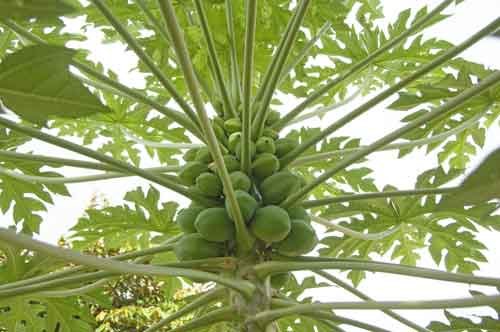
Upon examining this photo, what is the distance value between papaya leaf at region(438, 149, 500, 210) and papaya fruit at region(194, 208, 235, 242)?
815 mm

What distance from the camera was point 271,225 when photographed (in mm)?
1571

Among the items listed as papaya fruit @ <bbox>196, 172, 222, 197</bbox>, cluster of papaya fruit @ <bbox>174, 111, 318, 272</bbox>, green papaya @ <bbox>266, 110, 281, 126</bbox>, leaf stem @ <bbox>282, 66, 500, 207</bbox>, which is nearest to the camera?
leaf stem @ <bbox>282, 66, 500, 207</bbox>

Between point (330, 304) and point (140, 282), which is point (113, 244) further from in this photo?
point (140, 282)

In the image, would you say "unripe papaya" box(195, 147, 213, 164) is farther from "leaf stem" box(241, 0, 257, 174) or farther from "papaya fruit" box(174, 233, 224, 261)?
"papaya fruit" box(174, 233, 224, 261)

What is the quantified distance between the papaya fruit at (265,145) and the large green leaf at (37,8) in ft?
3.54

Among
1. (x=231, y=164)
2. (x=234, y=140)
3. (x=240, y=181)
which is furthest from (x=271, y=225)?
(x=234, y=140)

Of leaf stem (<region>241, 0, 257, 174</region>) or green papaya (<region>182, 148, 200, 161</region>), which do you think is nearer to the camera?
leaf stem (<region>241, 0, 257, 174</region>)

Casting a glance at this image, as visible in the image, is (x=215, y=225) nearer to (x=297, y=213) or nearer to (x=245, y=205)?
(x=245, y=205)

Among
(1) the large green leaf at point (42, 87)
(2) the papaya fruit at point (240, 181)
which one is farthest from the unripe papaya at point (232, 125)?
(1) the large green leaf at point (42, 87)

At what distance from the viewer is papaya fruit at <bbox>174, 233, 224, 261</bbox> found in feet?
5.41

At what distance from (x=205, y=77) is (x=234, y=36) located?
0.82 feet

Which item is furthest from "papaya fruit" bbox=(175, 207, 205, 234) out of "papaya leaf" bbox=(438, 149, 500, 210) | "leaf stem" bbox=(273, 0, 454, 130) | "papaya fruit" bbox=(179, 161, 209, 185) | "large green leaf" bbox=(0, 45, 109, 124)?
"papaya leaf" bbox=(438, 149, 500, 210)

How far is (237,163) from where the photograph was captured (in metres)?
1.81

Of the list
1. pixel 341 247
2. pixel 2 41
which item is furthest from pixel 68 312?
pixel 2 41
